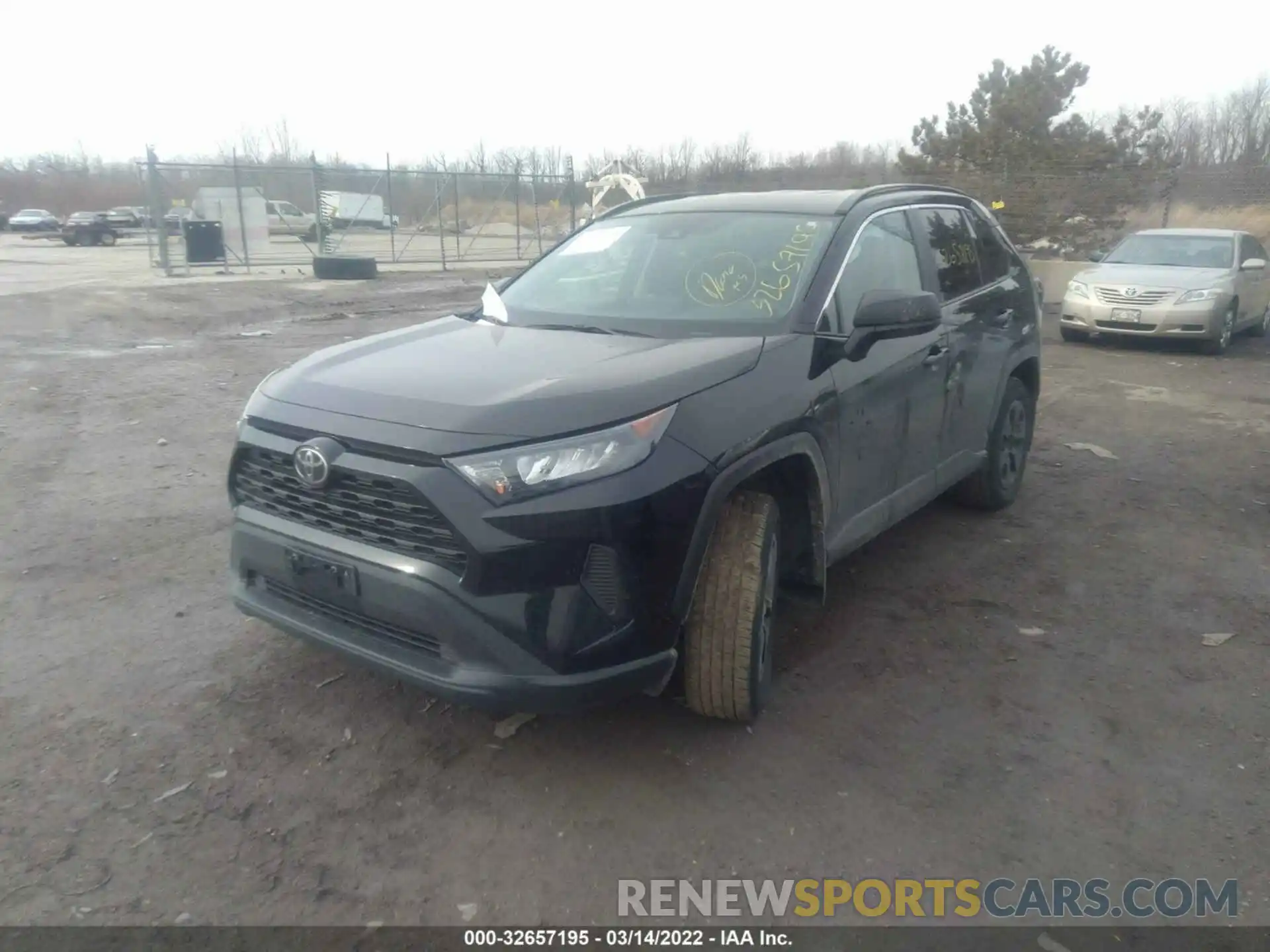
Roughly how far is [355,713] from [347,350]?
1.33 meters

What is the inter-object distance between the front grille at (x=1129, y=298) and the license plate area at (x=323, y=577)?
11.9m

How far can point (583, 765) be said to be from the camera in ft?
10.3

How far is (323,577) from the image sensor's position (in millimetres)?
2967

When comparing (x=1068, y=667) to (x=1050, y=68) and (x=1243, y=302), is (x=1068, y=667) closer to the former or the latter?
(x=1243, y=302)

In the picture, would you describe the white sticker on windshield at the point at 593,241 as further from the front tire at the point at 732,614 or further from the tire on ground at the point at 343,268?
the tire on ground at the point at 343,268

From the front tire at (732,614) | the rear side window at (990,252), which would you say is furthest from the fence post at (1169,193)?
the front tire at (732,614)

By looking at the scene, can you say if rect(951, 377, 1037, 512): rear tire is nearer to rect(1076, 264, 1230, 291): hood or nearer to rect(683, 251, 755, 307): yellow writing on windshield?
rect(683, 251, 755, 307): yellow writing on windshield

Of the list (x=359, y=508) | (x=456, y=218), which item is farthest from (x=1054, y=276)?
(x=359, y=508)

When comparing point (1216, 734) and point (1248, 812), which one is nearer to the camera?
point (1248, 812)

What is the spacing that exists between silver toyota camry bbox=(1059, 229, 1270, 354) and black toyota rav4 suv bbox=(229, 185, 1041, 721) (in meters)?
9.26

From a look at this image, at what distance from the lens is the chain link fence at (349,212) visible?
21.5 metres

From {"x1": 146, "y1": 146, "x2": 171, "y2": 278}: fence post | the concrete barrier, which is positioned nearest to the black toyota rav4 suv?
the concrete barrier

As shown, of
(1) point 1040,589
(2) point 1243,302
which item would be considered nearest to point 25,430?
(1) point 1040,589

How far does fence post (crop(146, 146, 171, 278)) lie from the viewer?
1969 cm
